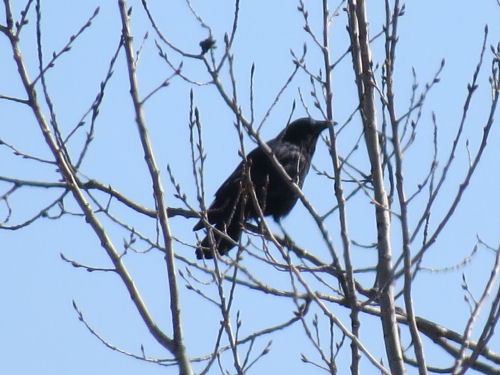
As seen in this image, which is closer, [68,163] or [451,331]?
[68,163]

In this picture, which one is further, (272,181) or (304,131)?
(304,131)

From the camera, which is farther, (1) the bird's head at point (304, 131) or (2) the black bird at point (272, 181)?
(1) the bird's head at point (304, 131)

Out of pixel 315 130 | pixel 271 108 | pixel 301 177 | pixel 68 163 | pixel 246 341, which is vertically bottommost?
pixel 246 341

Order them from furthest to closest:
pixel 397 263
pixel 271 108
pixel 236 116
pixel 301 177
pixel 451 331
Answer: pixel 301 177 → pixel 451 331 → pixel 271 108 → pixel 236 116 → pixel 397 263

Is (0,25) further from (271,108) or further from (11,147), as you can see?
(271,108)

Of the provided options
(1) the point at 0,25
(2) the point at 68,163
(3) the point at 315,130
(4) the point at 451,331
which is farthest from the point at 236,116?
(3) the point at 315,130

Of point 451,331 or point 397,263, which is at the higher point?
point 451,331

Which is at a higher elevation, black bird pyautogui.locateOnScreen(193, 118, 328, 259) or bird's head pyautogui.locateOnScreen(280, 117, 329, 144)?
bird's head pyautogui.locateOnScreen(280, 117, 329, 144)

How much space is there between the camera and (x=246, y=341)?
14.9 feet

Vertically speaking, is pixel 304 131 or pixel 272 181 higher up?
pixel 304 131

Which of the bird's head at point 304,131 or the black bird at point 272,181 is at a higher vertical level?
the bird's head at point 304,131

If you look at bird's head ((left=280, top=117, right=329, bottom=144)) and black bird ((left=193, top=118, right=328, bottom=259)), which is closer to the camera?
black bird ((left=193, top=118, right=328, bottom=259))

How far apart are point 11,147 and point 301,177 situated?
3975 mm

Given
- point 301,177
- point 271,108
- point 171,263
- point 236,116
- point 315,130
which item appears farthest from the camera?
point 315,130
